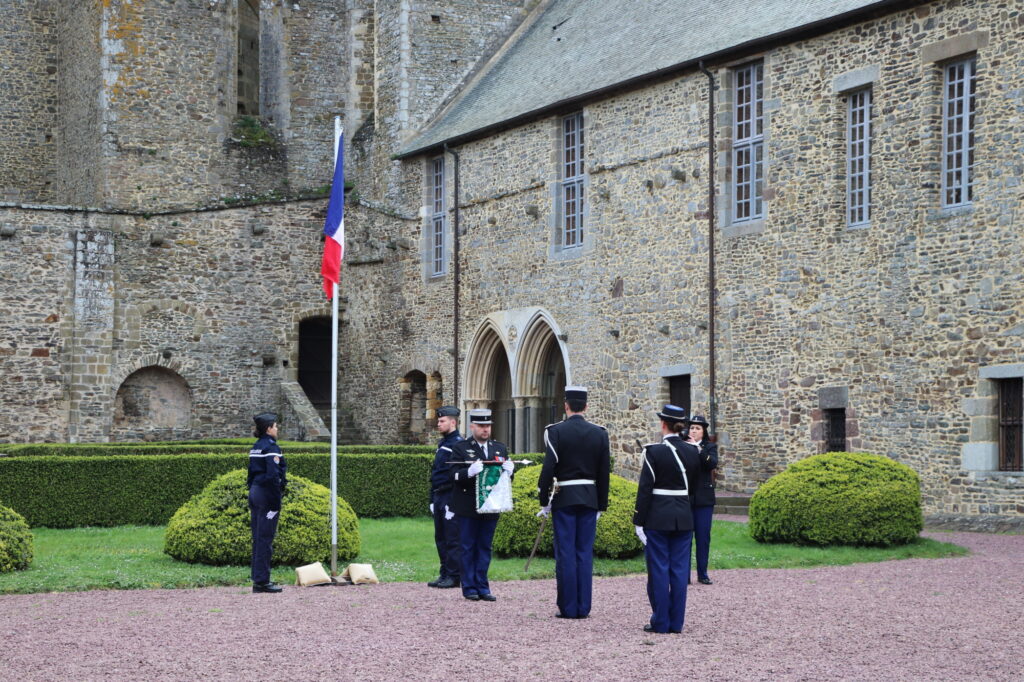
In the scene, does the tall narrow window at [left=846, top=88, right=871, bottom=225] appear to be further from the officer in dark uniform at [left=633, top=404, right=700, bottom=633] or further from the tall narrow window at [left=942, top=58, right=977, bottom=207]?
the officer in dark uniform at [left=633, top=404, right=700, bottom=633]

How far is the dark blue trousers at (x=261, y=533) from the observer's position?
13047 mm

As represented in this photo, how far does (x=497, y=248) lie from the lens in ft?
95.9

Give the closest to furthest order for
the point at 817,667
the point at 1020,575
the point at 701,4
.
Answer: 1. the point at 817,667
2. the point at 1020,575
3. the point at 701,4

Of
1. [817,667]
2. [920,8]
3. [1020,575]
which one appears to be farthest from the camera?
[920,8]

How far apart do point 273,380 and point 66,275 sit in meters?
4.66

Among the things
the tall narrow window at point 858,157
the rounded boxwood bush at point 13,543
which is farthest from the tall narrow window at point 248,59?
the rounded boxwood bush at point 13,543

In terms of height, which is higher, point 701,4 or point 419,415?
point 701,4

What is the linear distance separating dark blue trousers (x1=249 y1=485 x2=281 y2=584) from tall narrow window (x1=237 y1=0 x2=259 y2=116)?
1078 inches

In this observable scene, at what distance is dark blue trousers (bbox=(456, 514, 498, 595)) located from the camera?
41.3 feet

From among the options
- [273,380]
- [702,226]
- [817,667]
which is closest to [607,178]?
[702,226]

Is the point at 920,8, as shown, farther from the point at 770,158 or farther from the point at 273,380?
the point at 273,380

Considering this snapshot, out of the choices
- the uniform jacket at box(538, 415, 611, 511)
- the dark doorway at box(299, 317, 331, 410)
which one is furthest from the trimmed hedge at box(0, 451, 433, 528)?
the dark doorway at box(299, 317, 331, 410)

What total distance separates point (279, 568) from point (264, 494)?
1585 mm

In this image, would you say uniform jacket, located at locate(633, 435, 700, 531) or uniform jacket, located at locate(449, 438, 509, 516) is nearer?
uniform jacket, located at locate(633, 435, 700, 531)
